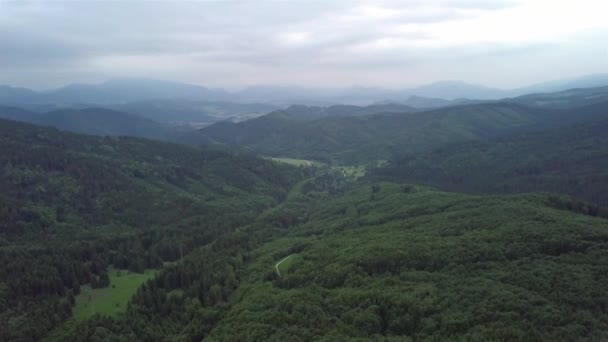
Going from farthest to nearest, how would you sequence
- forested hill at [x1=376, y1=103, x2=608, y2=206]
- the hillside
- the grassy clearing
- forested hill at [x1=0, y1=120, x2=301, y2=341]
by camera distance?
forested hill at [x1=376, y1=103, x2=608, y2=206] < forested hill at [x1=0, y1=120, x2=301, y2=341] < the grassy clearing < the hillside

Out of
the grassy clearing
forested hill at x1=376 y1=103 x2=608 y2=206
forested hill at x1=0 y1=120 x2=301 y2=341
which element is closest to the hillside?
the grassy clearing

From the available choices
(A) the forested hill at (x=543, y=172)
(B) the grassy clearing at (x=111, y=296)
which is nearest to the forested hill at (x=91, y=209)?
(B) the grassy clearing at (x=111, y=296)

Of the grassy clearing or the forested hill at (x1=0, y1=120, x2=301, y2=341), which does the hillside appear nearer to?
the grassy clearing

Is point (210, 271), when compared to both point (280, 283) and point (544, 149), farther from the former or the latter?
point (544, 149)

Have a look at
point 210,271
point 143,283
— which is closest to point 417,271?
point 210,271

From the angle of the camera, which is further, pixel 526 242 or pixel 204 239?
pixel 204 239

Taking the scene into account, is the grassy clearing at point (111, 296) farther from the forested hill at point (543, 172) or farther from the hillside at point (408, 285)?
the forested hill at point (543, 172)

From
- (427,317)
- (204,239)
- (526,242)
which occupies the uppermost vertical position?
(526,242)
